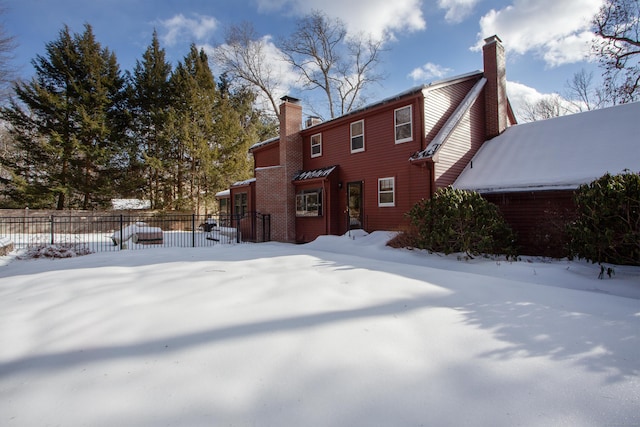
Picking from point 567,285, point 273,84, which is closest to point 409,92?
point 567,285

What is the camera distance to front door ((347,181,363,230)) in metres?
12.4

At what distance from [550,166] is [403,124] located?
15.6 feet

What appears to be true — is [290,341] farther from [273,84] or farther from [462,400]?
[273,84]

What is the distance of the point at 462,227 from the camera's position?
756 cm

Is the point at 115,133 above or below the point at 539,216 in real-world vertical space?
above

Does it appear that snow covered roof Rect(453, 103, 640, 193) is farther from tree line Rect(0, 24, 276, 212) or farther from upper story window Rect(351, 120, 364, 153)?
tree line Rect(0, 24, 276, 212)

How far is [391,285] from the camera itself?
4781mm

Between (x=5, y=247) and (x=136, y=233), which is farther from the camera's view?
Result: (x=136, y=233)

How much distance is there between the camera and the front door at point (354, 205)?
487 inches

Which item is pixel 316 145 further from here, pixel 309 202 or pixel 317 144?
pixel 309 202

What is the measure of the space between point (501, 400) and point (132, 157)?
1043 inches

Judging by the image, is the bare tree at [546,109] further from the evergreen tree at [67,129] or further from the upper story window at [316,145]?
the evergreen tree at [67,129]

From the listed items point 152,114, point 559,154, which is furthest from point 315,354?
point 152,114

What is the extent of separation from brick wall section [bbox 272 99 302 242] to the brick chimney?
8236 millimetres
